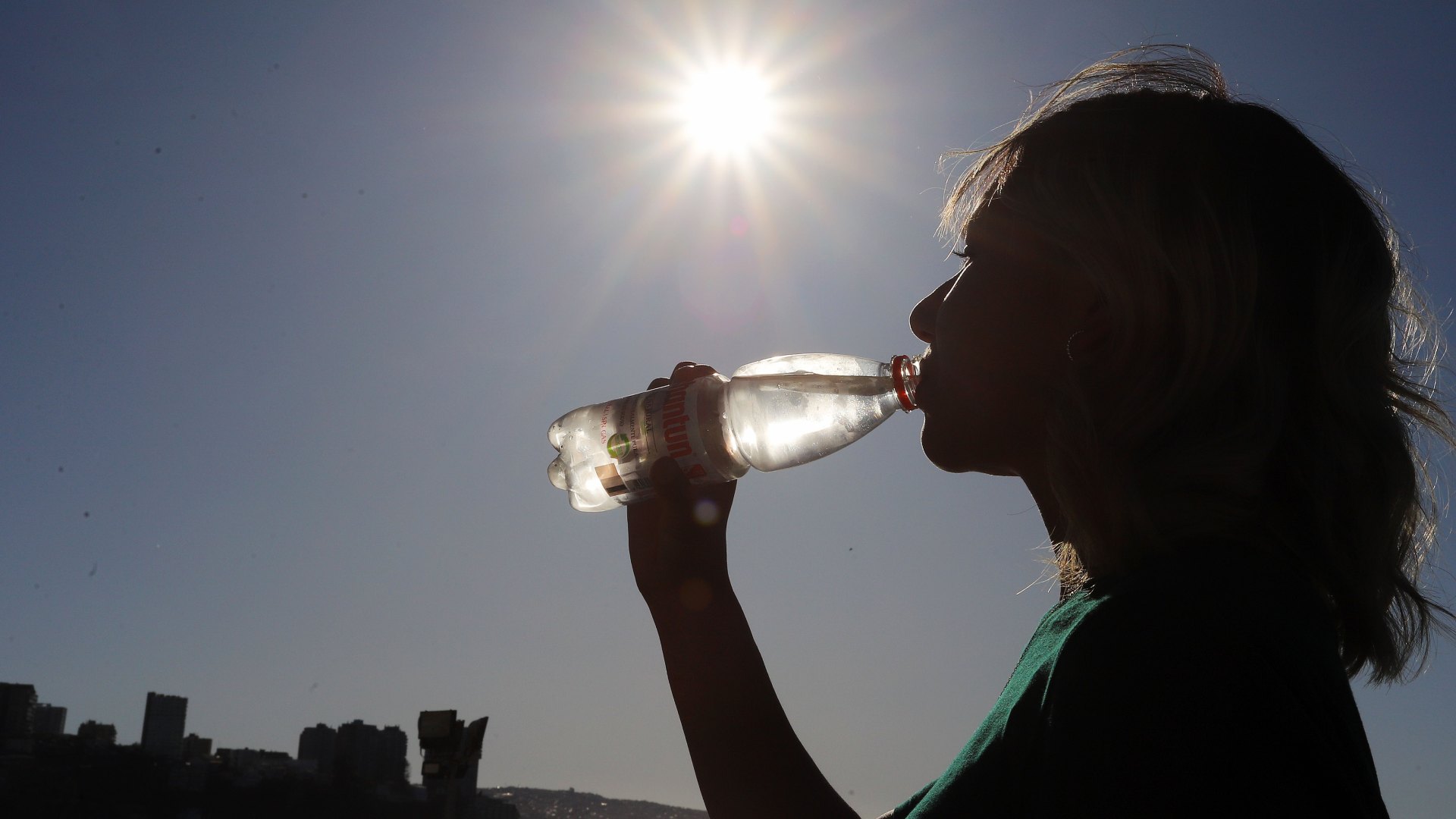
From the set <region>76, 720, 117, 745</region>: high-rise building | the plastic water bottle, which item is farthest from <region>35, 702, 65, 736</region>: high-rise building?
the plastic water bottle

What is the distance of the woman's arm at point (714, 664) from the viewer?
1.87m

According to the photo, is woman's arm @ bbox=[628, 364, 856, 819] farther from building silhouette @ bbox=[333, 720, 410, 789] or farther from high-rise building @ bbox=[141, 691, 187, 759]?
high-rise building @ bbox=[141, 691, 187, 759]

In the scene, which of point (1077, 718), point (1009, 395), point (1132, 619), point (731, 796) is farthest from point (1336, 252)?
point (731, 796)

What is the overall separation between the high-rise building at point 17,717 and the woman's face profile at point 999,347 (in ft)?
193

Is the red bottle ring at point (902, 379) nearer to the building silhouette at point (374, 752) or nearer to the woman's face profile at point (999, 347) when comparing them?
the woman's face profile at point (999, 347)

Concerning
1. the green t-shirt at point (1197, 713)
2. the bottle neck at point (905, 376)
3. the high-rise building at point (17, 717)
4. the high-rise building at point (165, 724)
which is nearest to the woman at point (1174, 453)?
the green t-shirt at point (1197, 713)

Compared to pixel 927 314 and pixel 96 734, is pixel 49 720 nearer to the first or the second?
pixel 96 734

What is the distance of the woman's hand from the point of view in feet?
7.23

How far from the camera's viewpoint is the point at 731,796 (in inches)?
74.2

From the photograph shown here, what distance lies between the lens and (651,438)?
2.38 meters

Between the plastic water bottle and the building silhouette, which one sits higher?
the building silhouette

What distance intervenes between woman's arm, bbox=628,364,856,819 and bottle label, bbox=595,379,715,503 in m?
0.06

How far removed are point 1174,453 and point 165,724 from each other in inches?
2701

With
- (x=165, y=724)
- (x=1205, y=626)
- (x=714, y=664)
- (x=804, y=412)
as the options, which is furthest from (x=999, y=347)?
(x=165, y=724)
